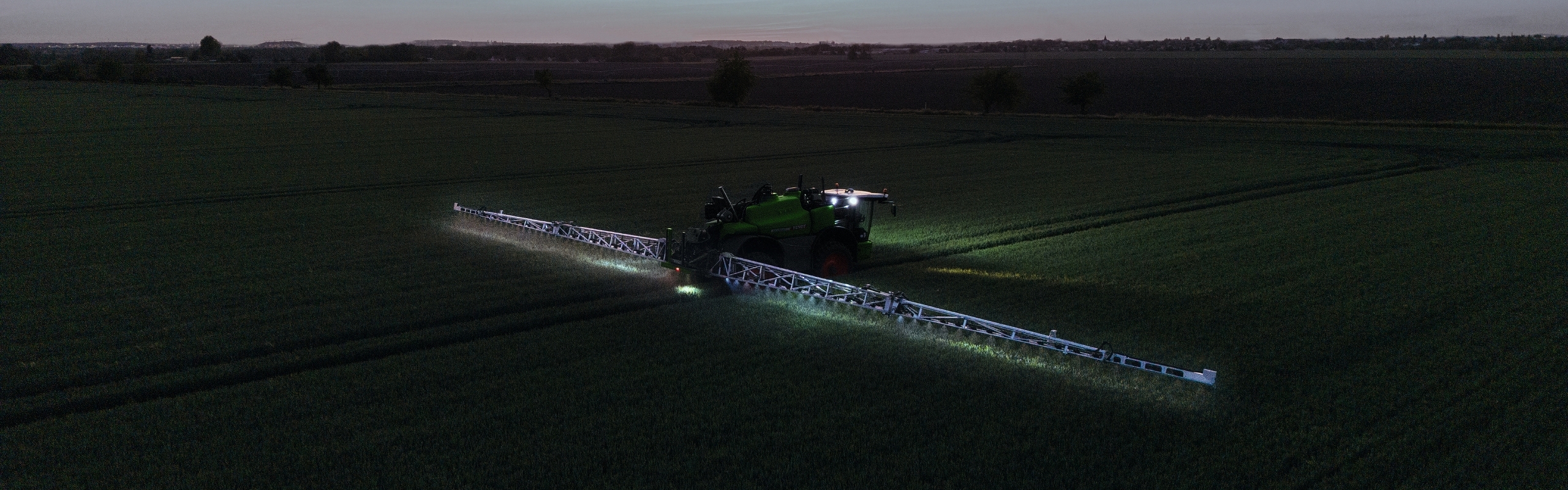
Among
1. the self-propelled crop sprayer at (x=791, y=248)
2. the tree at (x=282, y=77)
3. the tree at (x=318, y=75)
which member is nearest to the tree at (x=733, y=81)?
the tree at (x=318, y=75)

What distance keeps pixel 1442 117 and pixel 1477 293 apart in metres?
71.1

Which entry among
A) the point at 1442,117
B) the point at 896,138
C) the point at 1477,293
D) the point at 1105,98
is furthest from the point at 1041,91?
the point at 1477,293

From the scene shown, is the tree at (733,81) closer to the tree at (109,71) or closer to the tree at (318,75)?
the tree at (318,75)

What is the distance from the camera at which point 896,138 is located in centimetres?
5600

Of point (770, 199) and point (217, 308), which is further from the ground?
point (770, 199)

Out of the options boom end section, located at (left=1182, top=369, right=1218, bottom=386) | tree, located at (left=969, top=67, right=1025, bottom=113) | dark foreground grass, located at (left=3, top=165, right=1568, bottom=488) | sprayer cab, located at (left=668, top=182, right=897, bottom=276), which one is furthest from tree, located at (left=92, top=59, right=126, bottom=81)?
boom end section, located at (left=1182, top=369, right=1218, bottom=386)

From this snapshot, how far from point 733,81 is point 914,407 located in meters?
86.2

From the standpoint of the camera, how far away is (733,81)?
3740 inches

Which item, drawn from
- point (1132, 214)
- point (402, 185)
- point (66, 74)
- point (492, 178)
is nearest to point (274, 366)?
point (402, 185)

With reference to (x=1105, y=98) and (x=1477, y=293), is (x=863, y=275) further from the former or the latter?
(x=1105, y=98)

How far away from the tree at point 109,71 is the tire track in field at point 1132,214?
539 feet

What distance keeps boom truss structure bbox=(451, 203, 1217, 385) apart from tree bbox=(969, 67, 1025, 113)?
68.6 meters

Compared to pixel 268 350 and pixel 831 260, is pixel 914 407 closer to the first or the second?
pixel 831 260

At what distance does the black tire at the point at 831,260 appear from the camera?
18156 mm
